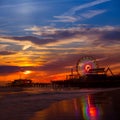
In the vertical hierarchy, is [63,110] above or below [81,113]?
above

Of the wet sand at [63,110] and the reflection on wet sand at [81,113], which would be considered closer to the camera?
the reflection on wet sand at [81,113]

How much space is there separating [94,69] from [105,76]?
10654 millimetres

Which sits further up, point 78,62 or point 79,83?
→ point 78,62

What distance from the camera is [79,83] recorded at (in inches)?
5157

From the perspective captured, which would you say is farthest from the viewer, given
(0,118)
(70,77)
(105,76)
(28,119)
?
(70,77)

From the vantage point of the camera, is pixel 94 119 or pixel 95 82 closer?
pixel 94 119

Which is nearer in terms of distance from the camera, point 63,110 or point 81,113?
point 81,113

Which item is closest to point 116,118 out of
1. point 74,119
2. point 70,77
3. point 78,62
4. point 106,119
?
point 106,119

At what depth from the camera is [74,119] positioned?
1619 cm

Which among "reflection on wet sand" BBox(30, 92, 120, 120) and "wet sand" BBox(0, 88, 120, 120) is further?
"wet sand" BBox(0, 88, 120, 120)

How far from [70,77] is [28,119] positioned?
14427 cm

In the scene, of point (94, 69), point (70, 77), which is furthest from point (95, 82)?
point (70, 77)

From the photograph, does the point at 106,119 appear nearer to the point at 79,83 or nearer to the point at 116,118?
the point at 116,118

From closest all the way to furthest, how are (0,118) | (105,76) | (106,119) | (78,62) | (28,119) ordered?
1. (106,119)
2. (28,119)
3. (0,118)
4. (78,62)
5. (105,76)
